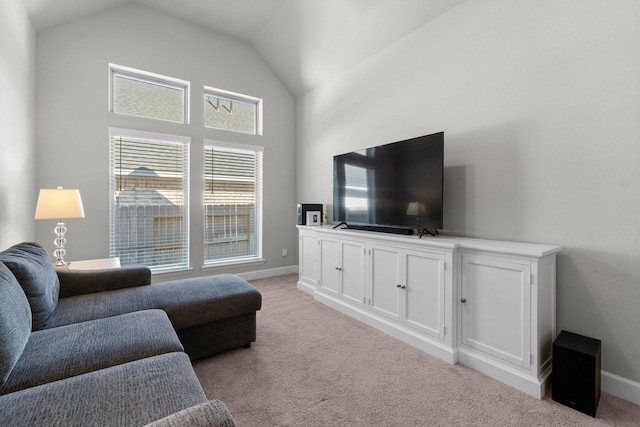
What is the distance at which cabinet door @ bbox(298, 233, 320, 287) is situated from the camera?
3.54 metres

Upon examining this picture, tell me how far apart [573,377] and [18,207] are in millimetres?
4159

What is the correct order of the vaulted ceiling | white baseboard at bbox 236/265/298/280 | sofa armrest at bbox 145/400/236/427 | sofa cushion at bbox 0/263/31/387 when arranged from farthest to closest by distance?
white baseboard at bbox 236/265/298/280
the vaulted ceiling
sofa cushion at bbox 0/263/31/387
sofa armrest at bbox 145/400/236/427

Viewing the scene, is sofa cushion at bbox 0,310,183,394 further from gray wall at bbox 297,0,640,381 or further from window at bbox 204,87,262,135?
window at bbox 204,87,262,135

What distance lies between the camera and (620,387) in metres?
1.78

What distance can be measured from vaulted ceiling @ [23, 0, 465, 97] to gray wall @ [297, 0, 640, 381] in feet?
0.94

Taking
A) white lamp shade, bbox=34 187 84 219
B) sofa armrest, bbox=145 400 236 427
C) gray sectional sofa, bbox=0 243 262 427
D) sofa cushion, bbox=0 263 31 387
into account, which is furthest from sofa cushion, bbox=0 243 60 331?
sofa armrest, bbox=145 400 236 427

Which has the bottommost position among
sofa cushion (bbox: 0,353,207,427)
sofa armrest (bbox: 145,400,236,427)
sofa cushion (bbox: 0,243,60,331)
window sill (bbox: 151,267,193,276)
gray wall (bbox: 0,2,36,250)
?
window sill (bbox: 151,267,193,276)

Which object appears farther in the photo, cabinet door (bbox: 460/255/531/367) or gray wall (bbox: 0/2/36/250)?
gray wall (bbox: 0/2/36/250)

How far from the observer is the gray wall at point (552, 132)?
1773 mm

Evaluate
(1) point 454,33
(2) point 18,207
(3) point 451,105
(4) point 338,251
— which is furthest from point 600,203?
(2) point 18,207

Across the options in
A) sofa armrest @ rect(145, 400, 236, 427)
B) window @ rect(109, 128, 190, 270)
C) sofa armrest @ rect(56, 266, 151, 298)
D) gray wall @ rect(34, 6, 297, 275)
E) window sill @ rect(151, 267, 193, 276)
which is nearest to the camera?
sofa armrest @ rect(145, 400, 236, 427)

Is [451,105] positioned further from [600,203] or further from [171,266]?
[171,266]

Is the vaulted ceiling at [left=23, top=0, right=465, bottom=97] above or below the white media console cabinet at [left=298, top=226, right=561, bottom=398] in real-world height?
above

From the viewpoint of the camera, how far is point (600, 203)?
1850mm
